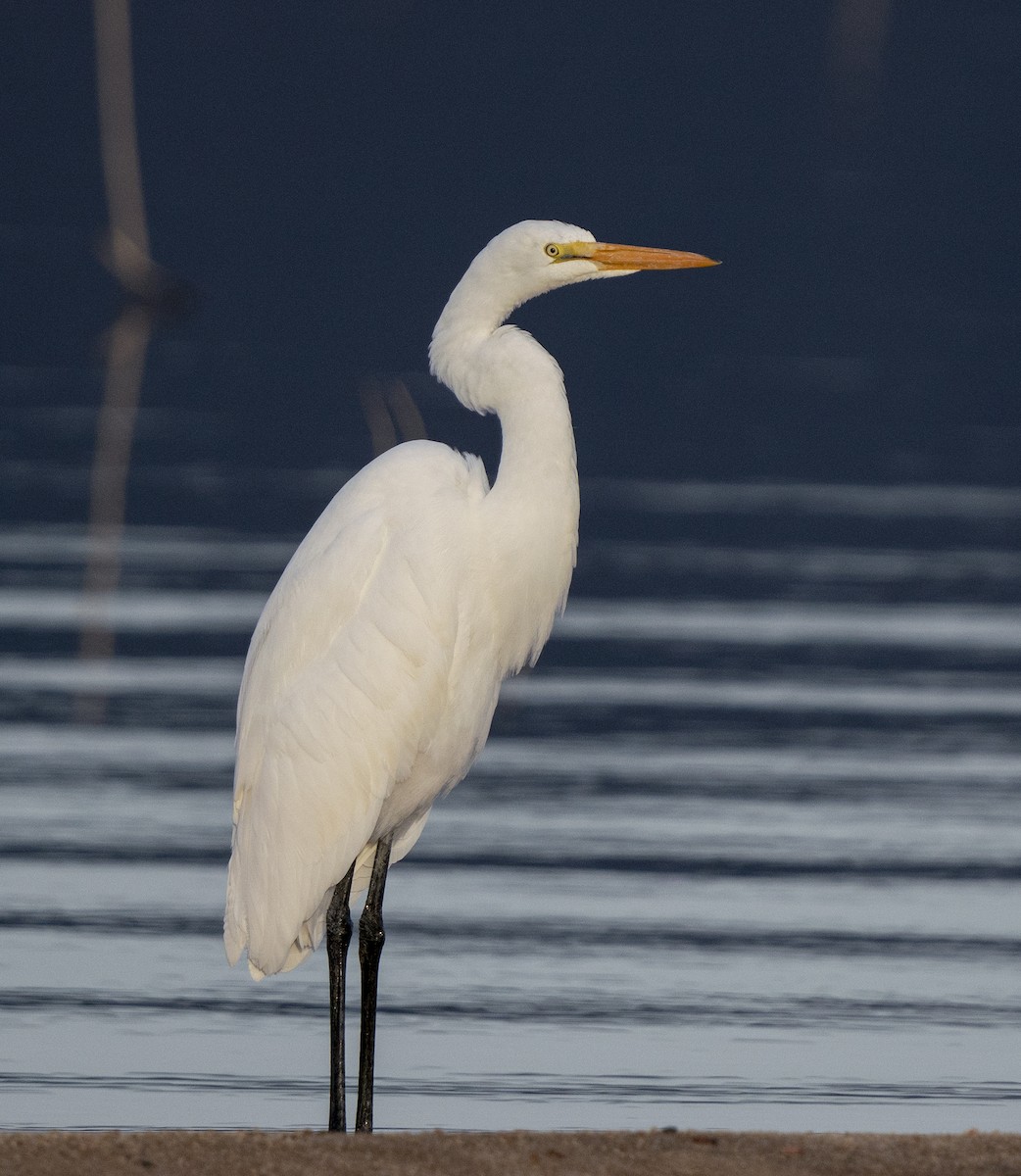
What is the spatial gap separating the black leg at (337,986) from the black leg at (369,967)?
51 millimetres

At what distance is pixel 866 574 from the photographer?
14648mm

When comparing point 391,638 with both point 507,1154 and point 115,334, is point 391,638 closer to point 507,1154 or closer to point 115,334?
point 507,1154

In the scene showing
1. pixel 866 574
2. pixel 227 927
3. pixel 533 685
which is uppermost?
pixel 866 574

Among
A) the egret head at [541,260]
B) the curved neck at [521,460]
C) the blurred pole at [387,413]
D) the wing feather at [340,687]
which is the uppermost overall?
the blurred pole at [387,413]

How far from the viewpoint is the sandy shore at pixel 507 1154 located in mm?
5078

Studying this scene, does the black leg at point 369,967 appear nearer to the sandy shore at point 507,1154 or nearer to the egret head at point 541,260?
the sandy shore at point 507,1154

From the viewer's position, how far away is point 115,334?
30.1 metres

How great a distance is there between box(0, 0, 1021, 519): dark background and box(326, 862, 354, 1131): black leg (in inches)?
401

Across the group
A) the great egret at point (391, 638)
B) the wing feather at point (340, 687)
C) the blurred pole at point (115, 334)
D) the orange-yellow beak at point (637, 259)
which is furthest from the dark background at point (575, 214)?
the wing feather at point (340, 687)

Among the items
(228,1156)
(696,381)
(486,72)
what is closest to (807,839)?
(228,1156)

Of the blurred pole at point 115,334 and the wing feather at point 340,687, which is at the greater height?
the blurred pole at point 115,334

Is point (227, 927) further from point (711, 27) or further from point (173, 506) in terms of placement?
point (711, 27)

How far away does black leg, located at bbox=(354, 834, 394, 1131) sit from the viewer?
6.18 meters

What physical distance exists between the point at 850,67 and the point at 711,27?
Answer: 9.02 feet
